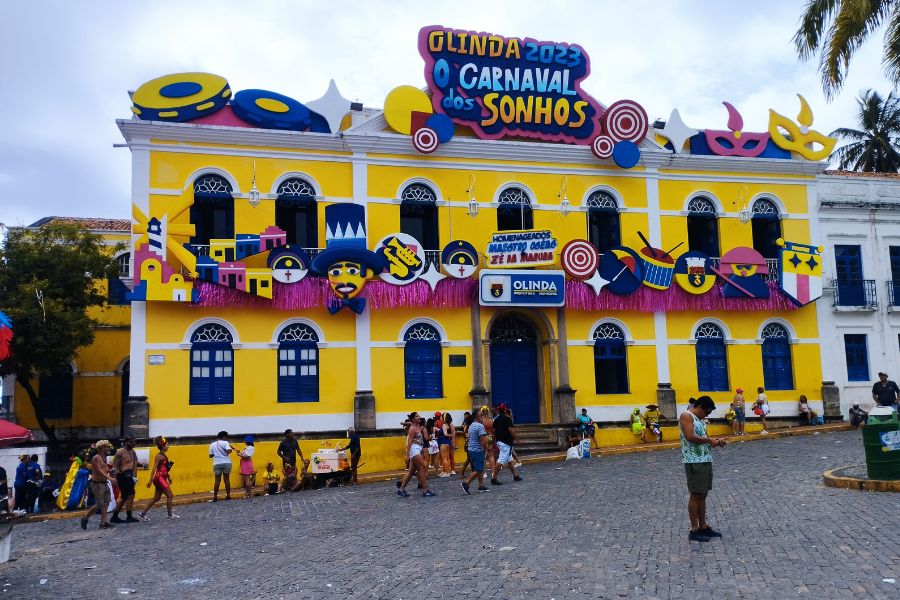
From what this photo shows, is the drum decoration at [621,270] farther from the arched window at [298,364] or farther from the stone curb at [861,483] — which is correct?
the stone curb at [861,483]

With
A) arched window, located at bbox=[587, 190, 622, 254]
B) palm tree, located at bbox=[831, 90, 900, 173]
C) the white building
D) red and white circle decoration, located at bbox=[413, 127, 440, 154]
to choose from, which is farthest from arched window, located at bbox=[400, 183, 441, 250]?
palm tree, located at bbox=[831, 90, 900, 173]

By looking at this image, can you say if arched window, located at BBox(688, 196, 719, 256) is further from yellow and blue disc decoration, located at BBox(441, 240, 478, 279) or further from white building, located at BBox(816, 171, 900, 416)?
yellow and blue disc decoration, located at BBox(441, 240, 478, 279)

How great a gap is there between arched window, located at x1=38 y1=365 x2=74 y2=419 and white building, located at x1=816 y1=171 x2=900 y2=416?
22.3 metres

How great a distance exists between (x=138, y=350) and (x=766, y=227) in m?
18.2

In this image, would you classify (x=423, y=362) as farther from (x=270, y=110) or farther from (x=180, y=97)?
(x=180, y=97)

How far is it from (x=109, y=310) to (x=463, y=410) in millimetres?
11755

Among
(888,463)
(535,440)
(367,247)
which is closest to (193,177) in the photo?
(367,247)

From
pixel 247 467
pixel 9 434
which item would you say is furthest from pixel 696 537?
pixel 247 467

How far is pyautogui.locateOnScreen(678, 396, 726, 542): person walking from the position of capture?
31.1 ft

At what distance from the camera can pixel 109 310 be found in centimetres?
2514

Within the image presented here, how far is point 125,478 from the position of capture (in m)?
14.7

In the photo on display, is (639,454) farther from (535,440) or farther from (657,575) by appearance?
(657,575)

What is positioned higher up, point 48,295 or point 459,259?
point 459,259

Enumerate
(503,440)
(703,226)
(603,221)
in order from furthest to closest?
(703,226) → (603,221) → (503,440)
